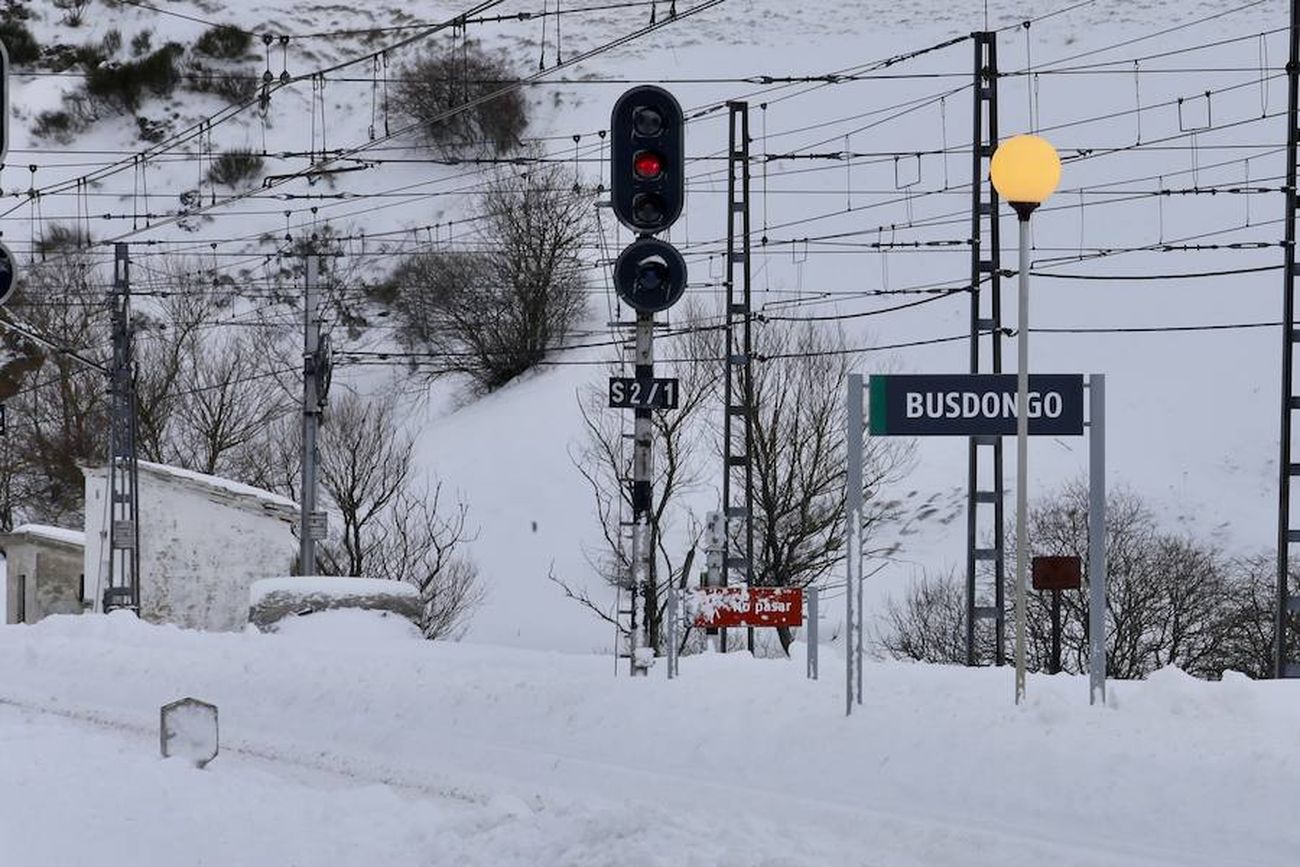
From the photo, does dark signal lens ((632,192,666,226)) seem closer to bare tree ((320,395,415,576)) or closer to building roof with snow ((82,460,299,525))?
building roof with snow ((82,460,299,525))

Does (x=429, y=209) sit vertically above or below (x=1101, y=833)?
above

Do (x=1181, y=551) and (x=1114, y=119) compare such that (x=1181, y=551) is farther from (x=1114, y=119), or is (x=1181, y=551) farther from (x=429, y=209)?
(x=429, y=209)

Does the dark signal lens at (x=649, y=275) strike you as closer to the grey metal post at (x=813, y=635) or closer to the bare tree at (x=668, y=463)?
the grey metal post at (x=813, y=635)

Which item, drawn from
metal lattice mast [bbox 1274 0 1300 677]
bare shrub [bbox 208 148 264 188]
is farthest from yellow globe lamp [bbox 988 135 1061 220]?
bare shrub [bbox 208 148 264 188]

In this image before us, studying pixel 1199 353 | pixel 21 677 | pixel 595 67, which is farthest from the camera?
pixel 595 67

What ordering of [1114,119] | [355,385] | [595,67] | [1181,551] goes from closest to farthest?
[1181,551], [355,385], [1114,119], [595,67]

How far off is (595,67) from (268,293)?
20.3 m

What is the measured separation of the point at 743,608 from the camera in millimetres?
16359

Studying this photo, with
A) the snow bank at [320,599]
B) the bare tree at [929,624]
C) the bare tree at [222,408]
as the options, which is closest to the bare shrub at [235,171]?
the bare tree at [222,408]

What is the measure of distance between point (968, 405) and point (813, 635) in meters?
3.83

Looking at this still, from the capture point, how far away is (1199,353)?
196ft

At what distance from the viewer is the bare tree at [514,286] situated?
66.2m

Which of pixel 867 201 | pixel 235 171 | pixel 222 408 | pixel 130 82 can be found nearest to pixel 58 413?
pixel 222 408

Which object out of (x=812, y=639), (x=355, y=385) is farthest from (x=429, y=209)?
(x=812, y=639)
